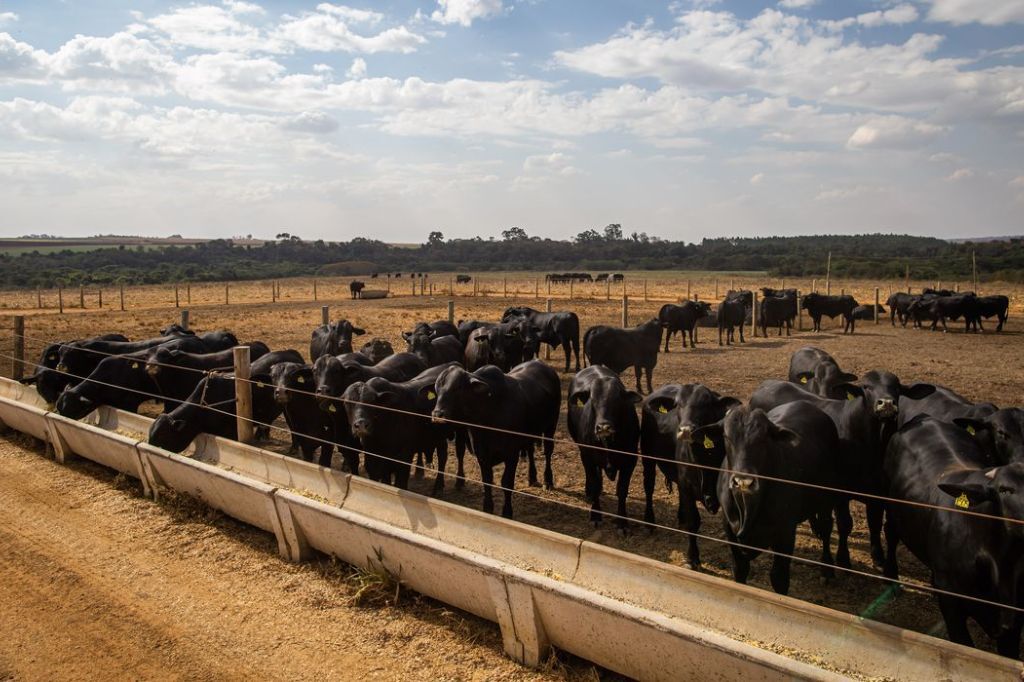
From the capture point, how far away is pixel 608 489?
9109 millimetres

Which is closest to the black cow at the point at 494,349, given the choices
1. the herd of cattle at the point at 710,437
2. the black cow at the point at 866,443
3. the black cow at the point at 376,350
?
the black cow at the point at 376,350

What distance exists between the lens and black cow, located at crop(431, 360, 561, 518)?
8008mm

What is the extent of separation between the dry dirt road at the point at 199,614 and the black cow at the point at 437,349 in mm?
5803

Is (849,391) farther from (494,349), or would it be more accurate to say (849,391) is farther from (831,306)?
(831,306)

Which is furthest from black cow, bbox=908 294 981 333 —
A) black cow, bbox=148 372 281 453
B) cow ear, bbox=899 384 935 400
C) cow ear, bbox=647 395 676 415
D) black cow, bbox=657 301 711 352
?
black cow, bbox=148 372 281 453

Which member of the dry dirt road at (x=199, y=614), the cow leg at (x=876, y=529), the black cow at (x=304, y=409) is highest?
the black cow at (x=304, y=409)

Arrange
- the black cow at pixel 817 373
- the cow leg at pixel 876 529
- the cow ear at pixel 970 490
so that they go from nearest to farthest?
the cow ear at pixel 970 490 < the cow leg at pixel 876 529 < the black cow at pixel 817 373

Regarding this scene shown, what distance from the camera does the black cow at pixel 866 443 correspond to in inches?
263

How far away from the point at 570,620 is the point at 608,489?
4567 mm

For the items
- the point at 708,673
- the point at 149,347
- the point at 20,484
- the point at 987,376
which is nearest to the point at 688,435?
the point at 708,673

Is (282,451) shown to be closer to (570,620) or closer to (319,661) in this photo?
(319,661)

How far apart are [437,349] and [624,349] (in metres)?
4.66

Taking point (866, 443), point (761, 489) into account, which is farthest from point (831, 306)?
point (761, 489)

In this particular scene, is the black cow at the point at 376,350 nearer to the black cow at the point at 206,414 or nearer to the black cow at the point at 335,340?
the black cow at the point at 335,340
